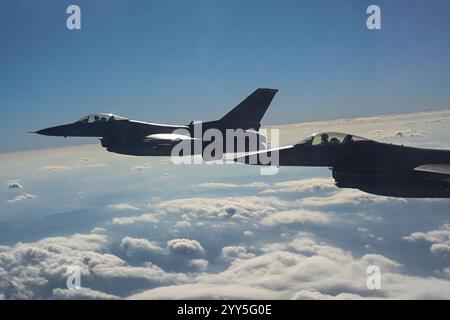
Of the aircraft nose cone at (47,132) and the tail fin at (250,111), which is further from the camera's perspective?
the tail fin at (250,111)

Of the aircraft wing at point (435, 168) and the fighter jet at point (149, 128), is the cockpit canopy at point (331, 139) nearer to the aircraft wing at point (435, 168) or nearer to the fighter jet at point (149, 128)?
the aircraft wing at point (435, 168)

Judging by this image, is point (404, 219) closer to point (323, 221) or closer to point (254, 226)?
point (323, 221)

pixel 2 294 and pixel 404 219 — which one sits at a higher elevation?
pixel 404 219

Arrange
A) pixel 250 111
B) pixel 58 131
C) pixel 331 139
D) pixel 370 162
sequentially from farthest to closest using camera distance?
1. pixel 250 111
2. pixel 58 131
3. pixel 331 139
4. pixel 370 162

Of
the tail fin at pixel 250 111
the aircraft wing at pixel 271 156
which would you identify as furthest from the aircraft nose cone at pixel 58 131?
the aircraft wing at pixel 271 156

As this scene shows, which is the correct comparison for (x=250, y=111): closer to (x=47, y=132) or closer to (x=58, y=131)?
(x=58, y=131)

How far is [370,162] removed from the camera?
10.8m

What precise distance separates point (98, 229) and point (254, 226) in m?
52.7

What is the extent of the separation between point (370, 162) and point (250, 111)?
434 inches

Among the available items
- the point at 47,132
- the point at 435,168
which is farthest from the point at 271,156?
the point at 47,132

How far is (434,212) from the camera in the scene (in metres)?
80.9

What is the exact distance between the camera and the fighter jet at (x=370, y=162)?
10.4 m

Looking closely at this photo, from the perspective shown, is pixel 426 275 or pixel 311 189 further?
pixel 311 189

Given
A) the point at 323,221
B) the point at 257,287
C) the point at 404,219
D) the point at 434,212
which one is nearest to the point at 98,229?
the point at 257,287
